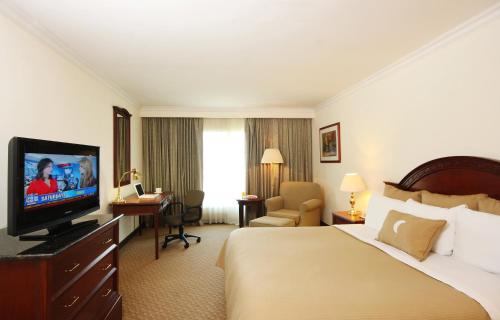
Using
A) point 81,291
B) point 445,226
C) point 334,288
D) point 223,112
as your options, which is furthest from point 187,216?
point 445,226

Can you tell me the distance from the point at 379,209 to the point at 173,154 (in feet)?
13.1

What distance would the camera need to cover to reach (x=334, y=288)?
1.49 m

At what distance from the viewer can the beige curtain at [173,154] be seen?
5359 millimetres

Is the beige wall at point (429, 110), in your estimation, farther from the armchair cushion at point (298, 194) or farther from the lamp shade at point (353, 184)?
the armchair cushion at point (298, 194)

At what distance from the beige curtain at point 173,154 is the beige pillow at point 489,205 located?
14.6ft

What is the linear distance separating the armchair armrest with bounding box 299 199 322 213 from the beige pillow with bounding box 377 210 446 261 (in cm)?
207

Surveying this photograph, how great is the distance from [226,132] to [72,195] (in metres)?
3.84

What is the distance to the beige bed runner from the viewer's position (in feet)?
4.29

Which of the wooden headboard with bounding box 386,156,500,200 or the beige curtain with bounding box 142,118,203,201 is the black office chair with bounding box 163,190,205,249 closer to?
the beige curtain with bounding box 142,118,203,201

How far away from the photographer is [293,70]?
3318 millimetres

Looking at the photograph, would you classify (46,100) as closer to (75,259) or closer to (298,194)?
(75,259)

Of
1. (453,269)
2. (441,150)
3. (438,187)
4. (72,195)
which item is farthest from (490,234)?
(72,195)

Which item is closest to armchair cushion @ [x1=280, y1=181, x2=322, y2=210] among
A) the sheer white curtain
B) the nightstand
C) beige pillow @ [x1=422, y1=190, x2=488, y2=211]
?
the sheer white curtain

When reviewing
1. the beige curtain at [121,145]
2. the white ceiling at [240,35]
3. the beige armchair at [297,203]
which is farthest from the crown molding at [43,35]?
the beige armchair at [297,203]
